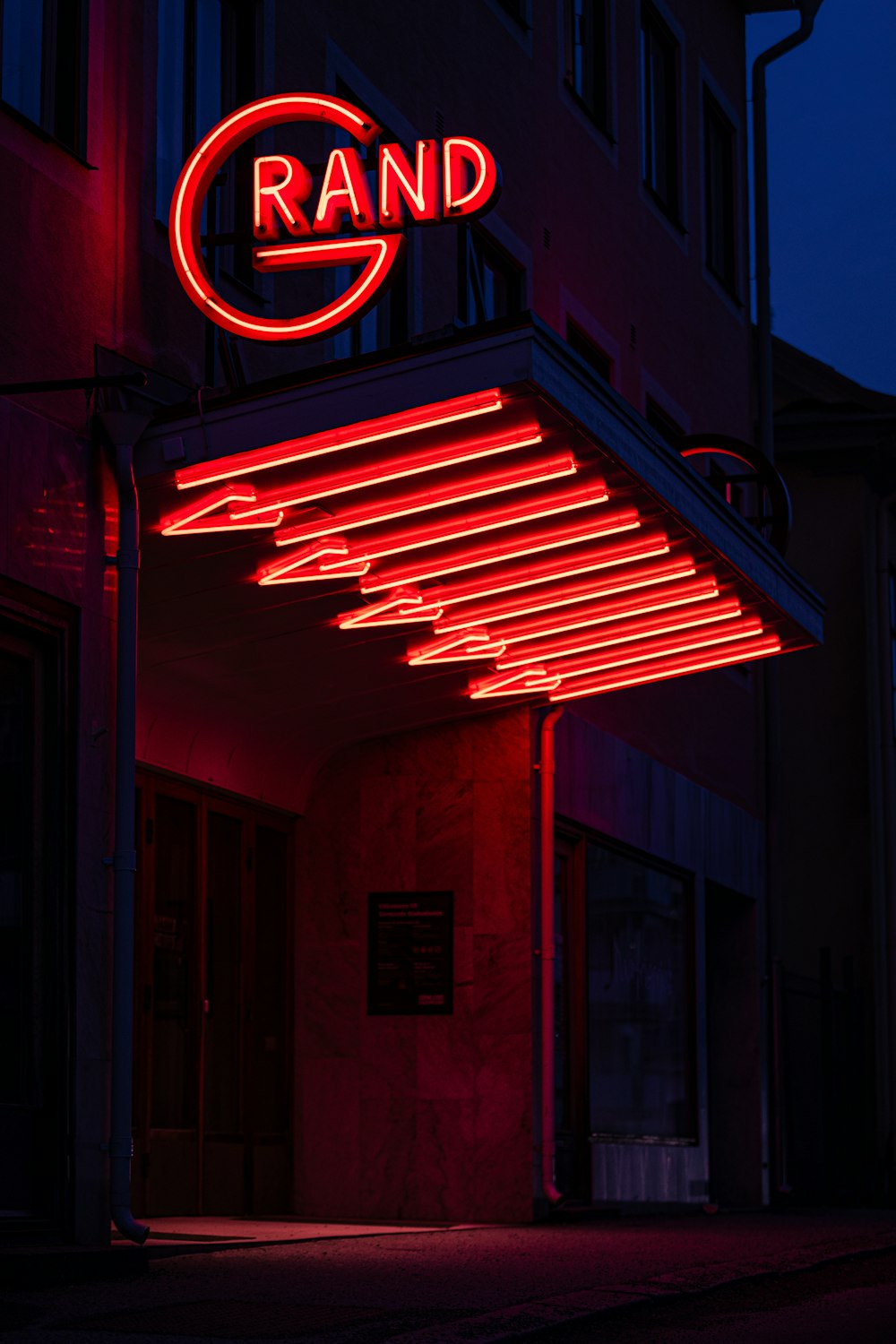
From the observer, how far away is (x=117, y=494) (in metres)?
10.8

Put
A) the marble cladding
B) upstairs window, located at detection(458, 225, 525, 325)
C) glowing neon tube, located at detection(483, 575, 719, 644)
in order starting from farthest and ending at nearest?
1. upstairs window, located at detection(458, 225, 525, 325)
2. the marble cladding
3. glowing neon tube, located at detection(483, 575, 719, 644)

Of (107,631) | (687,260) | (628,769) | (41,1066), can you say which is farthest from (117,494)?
(687,260)

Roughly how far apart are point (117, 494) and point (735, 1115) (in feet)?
40.1

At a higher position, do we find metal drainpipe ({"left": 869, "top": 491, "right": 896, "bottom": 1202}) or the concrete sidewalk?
metal drainpipe ({"left": 869, "top": 491, "right": 896, "bottom": 1202})

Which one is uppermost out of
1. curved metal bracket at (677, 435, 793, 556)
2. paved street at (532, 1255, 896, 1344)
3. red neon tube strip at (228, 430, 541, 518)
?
curved metal bracket at (677, 435, 793, 556)

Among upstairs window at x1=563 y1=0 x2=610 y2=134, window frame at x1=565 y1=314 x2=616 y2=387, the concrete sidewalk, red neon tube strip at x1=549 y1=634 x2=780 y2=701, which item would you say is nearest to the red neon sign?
the concrete sidewalk

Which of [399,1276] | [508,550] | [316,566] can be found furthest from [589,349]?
[399,1276]

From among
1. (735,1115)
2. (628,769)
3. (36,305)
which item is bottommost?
(735,1115)

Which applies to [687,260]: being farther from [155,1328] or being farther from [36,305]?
[155,1328]

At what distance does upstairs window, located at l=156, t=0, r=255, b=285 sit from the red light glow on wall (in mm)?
1645

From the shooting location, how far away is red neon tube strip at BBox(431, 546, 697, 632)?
13.0 meters

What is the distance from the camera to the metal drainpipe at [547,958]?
49.8 feet

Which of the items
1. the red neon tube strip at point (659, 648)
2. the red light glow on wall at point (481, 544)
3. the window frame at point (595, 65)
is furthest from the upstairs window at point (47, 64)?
the window frame at point (595, 65)

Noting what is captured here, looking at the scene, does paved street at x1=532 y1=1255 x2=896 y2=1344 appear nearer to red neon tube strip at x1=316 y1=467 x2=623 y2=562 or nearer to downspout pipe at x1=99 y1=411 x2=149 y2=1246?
downspout pipe at x1=99 y1=411 x2=149 y2=1246
